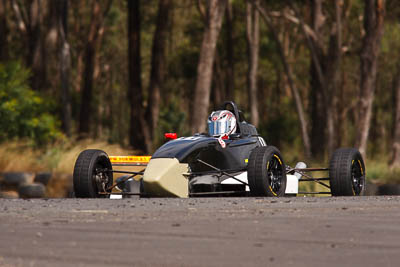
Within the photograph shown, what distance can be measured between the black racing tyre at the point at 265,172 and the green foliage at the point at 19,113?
13.6 metres

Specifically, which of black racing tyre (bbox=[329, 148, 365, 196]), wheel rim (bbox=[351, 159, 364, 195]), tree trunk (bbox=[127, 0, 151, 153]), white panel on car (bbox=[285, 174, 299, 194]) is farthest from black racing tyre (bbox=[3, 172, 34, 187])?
tree trunk (bbox=[127, 0, 151, 153])

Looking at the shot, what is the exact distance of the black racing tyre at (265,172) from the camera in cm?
1222

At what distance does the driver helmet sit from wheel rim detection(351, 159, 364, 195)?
1.90m

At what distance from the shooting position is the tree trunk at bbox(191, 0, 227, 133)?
2666 cm

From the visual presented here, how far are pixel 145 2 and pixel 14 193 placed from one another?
30962mm

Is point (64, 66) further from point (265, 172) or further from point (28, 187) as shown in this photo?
point (265, 172)

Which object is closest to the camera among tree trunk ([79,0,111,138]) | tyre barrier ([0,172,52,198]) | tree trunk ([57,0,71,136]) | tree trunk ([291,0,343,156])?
tyre barrier ([0,172,52,198])

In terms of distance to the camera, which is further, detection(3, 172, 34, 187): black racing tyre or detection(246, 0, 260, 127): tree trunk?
detection(246, 0, 260, 127): tree trunk

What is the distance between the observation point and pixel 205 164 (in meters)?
12.9

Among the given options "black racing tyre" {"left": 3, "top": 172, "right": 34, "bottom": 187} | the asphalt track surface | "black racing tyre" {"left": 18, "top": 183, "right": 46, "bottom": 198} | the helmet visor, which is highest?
the helmet visor

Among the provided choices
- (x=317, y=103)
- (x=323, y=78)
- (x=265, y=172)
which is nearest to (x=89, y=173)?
(x=265, y=172)

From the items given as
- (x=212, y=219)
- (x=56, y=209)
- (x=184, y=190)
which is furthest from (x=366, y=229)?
(x=184, y=190)

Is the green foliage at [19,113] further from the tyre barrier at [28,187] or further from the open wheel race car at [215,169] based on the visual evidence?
the open wheel race car at [215,169]

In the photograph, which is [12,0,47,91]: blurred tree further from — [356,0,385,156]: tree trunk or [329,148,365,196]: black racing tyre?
[329,148,365,196]: black racing tyre
